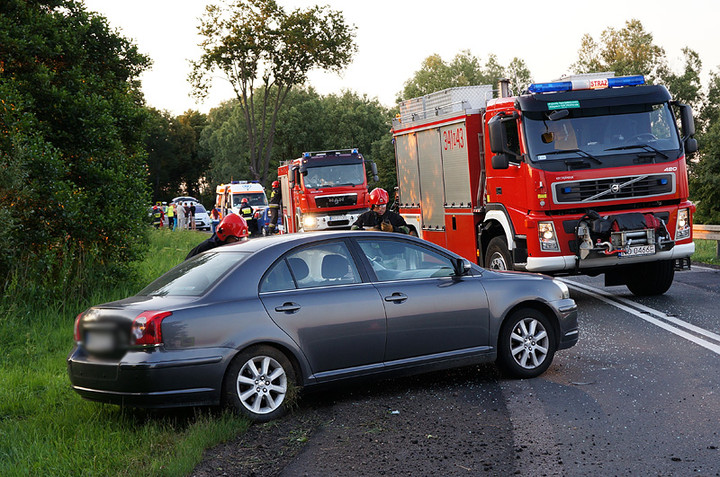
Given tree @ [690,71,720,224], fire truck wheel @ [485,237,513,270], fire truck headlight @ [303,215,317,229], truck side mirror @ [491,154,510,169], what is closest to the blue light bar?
truck side mirror @ [491,154,510,169]

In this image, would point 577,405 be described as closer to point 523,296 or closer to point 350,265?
point 523,296

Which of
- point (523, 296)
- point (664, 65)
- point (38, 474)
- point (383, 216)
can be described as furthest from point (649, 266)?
point (664, 65)

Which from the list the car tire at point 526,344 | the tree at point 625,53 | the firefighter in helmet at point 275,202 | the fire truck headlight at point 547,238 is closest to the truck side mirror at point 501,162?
the fire truck headlight at point 547,238

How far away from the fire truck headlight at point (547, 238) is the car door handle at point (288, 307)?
613 centimetres

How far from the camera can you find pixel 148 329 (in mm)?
6277

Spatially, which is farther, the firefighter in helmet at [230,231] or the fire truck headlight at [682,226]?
the fire truck headlight at [682,226]

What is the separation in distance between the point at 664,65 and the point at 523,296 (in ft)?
206

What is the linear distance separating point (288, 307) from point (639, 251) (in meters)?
6.95

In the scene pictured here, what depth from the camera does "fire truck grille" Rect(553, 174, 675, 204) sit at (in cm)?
1207

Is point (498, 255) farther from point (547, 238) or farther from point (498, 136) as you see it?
point (498, 136)

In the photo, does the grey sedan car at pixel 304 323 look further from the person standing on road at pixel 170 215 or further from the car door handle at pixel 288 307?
the person standing on road at pixel 170 215

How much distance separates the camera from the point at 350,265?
737 centimetres

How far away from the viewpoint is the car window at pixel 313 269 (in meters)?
6.97

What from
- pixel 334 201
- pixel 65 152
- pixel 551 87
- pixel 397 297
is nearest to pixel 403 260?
pixel 397 297
